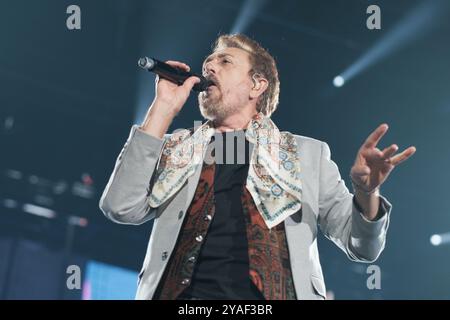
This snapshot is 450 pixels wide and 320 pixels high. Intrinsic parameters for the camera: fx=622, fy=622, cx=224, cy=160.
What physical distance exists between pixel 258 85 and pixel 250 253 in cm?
88

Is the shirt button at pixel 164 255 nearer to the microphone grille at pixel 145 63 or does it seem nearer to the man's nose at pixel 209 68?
the microphone grille at pixel 145 63

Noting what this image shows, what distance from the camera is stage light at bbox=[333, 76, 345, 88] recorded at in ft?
16.7

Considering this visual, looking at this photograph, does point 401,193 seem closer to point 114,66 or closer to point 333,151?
point 333,151

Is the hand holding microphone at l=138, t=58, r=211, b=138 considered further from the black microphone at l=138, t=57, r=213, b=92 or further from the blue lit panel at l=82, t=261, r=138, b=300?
the blue lit panel at l=82, t=261, r=138, b=300

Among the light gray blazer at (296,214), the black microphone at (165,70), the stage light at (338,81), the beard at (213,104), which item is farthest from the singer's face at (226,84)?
the stage light at (338,81)

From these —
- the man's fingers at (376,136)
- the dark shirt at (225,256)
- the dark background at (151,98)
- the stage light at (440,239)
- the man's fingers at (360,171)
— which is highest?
the dark background at (151,98)

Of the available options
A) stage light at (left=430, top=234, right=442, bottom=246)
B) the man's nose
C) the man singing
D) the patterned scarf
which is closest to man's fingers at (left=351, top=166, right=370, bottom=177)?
the man singing

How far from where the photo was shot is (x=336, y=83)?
16.9 ft

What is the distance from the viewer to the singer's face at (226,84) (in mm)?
2115

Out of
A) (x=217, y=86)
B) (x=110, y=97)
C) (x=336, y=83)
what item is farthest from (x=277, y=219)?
(x=110, y=97)

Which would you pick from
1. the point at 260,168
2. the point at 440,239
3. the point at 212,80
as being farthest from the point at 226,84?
the point at 440,239

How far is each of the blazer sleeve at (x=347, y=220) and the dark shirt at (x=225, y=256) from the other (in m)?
0.26

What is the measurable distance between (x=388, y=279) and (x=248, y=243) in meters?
5.27

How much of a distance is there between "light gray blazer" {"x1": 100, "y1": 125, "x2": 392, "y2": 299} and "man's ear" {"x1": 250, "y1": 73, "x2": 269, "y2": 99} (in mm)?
461
